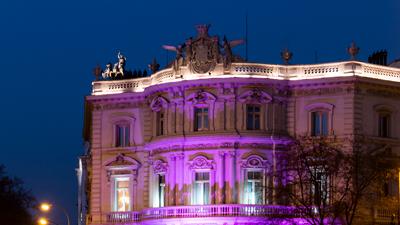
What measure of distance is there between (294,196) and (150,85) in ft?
55.9

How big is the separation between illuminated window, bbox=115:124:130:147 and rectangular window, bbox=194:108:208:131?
7.30m

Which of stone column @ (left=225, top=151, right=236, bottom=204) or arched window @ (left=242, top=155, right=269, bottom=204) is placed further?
arched window @ (left=242, top=155, right=269, bottom=204)

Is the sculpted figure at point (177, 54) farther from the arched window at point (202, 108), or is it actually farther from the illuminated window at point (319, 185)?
the illuminated window at point (319, 185)

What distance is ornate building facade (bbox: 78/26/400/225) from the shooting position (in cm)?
8675

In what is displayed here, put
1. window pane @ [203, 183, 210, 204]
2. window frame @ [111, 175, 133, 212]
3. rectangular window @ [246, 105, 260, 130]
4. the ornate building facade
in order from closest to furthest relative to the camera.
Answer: the ornate building facade < rectangular window @ [246, 105, 260, 130] < window pane @ [203, 183, 210, 204] < window frame @ [111, 175, 133, 212]

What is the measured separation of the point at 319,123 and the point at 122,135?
15342 mm

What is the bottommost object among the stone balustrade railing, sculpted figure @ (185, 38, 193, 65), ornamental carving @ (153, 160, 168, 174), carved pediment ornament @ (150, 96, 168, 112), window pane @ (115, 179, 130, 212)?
window pane @ (115, 179, 130, 212)

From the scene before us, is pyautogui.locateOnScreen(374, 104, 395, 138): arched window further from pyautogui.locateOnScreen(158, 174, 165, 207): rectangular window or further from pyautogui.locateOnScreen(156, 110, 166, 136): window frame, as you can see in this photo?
pyautogui.locateOnScreen(158, 174, 165, 207): rectangular window

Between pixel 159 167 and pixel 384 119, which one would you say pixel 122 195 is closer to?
pixel 159 167

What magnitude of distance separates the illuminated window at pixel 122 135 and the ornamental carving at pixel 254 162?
1101 centimetres

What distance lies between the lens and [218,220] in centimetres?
8625

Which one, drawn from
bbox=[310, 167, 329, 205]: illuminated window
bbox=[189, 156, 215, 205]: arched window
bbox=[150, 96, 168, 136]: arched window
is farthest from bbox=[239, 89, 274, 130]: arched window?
bbox=[310, 167, 329, 205]: illuminated window

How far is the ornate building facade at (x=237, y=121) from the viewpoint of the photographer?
8675 cm

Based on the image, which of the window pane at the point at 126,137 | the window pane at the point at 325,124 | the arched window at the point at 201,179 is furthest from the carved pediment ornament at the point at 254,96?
the window pane at the point at 126,137
